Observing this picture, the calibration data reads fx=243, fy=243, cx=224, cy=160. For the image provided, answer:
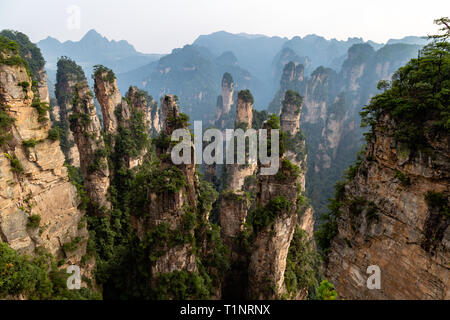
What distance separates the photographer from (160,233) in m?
15.2

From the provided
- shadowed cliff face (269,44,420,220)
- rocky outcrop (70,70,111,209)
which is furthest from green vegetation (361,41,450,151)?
shadowed cliff face (269,44,420,220)

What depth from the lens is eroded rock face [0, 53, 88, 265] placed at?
13172mm

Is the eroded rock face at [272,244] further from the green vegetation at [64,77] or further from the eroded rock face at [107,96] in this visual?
the green vegetation at [64,77]

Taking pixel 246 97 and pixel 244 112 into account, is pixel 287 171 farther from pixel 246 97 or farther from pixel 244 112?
pixel 244 112

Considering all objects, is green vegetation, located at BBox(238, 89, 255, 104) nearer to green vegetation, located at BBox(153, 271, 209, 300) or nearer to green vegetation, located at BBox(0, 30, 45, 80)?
green vegetation, located at BBox(0, 30, 45, 80)

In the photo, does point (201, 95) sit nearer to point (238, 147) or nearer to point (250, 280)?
point (238, 147)

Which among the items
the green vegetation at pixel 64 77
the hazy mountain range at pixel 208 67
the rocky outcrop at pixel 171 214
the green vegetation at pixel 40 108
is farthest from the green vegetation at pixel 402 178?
the hazy mountain range at pixel 208 67

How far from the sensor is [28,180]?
14258 millimetres

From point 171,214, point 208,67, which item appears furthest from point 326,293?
point 208,67

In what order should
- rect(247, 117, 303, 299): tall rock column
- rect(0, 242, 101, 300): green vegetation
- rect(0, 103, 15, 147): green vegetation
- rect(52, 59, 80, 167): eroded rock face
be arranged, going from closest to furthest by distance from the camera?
1. rect(0, 242, 101, 300): green vegetation
2. rect(0, 103, 15, 147): green vegetation
3. rect(247, 117, 303, 299): tall rock column
4. rect(52, 59, 80, 167): eroded rock face

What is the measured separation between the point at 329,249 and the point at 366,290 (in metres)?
2.86

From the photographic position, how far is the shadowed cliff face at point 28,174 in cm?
1316

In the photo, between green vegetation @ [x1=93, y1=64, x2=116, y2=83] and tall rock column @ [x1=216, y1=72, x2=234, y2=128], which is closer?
green vegetation @ [x1=93, y1=64, x2=116, y2=83]
